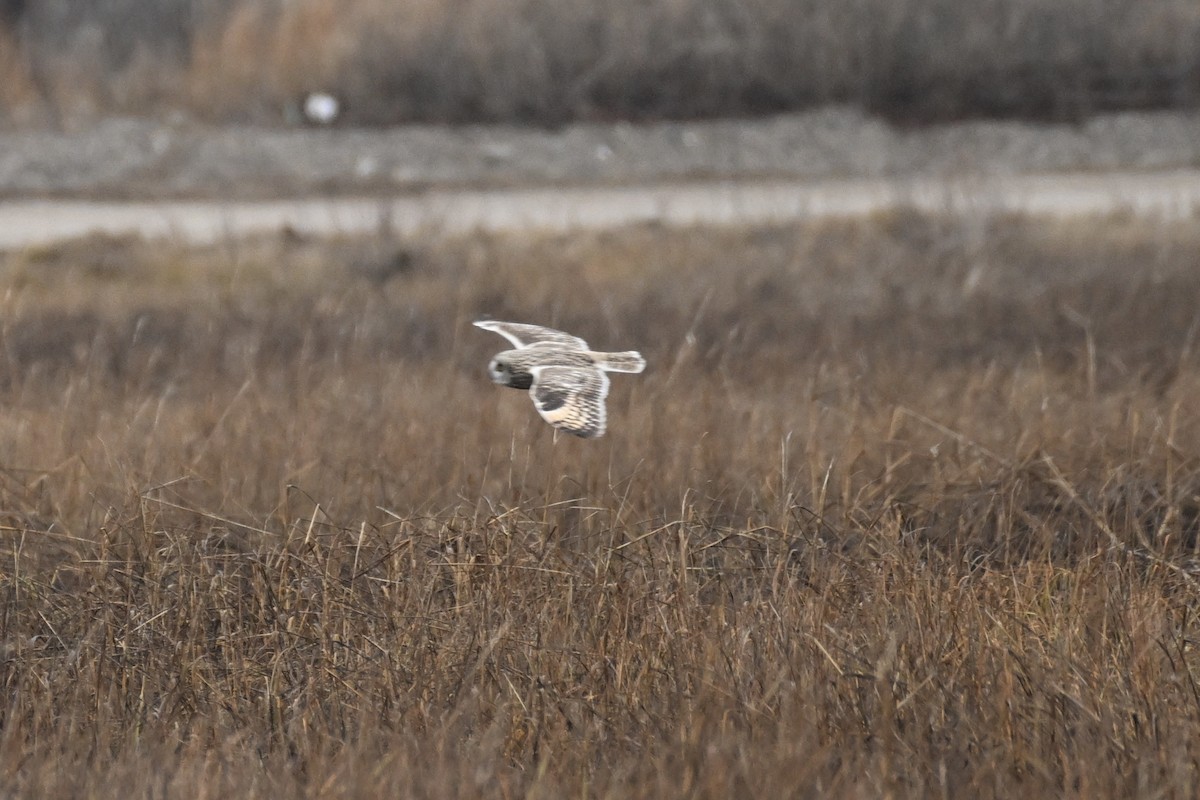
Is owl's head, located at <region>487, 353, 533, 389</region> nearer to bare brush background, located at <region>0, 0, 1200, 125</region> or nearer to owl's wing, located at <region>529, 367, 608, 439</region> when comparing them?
owl's wing, located at <region>529, 367, 608, 439</region>

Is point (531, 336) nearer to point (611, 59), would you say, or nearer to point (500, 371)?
point (500, 371)

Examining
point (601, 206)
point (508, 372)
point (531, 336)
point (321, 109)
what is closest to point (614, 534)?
point (531, 336)

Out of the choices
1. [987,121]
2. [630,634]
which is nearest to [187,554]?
[630,634]

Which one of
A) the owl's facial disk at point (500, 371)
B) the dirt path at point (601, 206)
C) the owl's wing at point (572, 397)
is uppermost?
the owl's facial disk at point (500, 371)

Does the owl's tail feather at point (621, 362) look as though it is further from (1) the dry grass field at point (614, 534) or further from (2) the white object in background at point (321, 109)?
(2) the white object in background at point (321, 109)

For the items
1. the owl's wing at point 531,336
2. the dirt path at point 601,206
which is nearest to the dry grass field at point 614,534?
the owl's wing at point 531,336

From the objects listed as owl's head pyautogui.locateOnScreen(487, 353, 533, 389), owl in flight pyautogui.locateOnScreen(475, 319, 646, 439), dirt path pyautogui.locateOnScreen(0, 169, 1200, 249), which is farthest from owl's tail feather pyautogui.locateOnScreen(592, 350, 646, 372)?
dirt path pyautogui.locateOnScreen(0, 169, 1200, 249)
